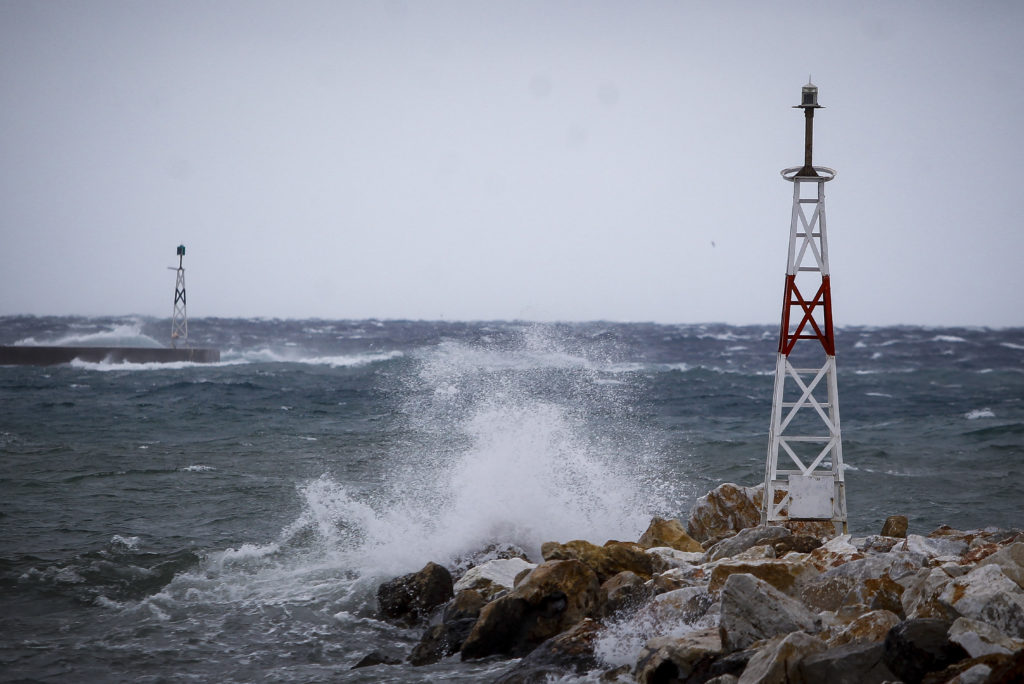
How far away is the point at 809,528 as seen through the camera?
12.4 m

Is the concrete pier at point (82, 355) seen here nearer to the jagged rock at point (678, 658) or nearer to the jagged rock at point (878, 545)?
the jagged rock at point (878, 545)

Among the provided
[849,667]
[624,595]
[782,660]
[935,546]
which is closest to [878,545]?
[935,546]

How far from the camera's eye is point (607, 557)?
11305 millimetres

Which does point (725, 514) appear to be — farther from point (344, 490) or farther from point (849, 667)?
point (344, 490)

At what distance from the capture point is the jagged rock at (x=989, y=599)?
278 inches

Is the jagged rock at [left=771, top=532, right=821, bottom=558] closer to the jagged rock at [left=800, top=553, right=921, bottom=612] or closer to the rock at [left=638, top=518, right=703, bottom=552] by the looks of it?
the jagged rock at [left=800, top=553, right=921, bottom=612]

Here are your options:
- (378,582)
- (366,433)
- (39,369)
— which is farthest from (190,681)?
(39,369)

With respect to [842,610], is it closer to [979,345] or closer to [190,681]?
[190,681]

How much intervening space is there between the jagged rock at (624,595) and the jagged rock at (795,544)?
184 centimetres

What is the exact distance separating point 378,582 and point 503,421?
642cm

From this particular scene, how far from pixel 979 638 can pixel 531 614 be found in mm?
4788

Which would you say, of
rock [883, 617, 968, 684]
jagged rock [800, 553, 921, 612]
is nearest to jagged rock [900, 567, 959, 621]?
jagged rock [800, 553, 921, 612]

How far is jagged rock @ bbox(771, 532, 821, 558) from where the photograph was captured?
10.9m

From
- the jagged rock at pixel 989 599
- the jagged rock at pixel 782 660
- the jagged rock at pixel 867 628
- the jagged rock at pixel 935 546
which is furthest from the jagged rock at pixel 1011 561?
the jagged rock at pixel 782 660
